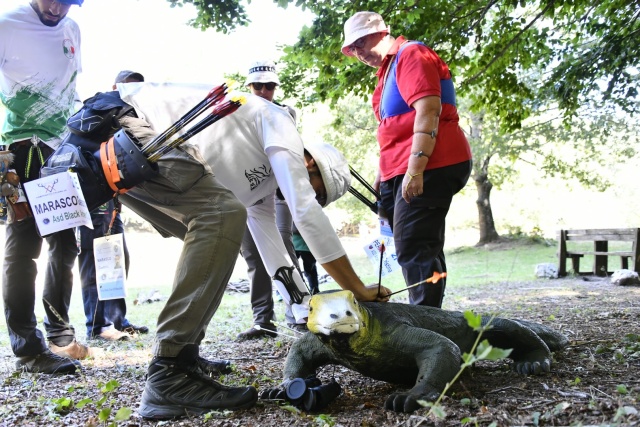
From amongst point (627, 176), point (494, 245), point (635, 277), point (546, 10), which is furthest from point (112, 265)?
point (627, 176)

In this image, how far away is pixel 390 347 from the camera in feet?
9.02

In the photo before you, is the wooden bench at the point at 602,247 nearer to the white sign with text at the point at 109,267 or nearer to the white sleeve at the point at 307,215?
the white sleeve at the point at 307,215

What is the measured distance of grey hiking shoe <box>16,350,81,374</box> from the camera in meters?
3.77

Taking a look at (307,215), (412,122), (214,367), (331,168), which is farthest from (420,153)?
(214,367)

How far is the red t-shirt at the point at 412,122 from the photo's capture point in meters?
3.64

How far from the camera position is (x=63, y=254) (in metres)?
4.41

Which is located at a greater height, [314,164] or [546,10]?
[546,10]

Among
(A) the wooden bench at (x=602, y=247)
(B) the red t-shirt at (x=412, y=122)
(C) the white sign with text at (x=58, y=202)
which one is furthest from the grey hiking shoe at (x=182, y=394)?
(A) the wooden bench at (x=602, y=247)

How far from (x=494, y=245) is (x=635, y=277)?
45.3ft

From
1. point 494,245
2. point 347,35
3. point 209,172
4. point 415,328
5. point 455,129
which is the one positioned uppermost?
point 347,35

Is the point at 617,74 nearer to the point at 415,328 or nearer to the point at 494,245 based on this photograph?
the point at 415,328

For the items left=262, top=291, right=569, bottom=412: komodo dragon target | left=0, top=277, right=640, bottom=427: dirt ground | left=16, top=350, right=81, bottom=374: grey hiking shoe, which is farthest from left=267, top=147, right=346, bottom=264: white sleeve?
left=16, top=350, right=81, bottom=374: grey hiking shoe

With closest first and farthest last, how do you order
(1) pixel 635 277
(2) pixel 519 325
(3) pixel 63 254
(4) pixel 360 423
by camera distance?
(4) pixel 360 423
(2) pixel 519 325
(3) pixel 63 254
(1) pixel 635 277

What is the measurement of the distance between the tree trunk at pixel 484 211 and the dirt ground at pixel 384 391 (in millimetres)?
20728
